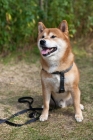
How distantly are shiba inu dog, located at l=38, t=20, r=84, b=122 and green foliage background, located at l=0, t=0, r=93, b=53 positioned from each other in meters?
1.87

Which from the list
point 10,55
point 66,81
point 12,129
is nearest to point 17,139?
point 12,129

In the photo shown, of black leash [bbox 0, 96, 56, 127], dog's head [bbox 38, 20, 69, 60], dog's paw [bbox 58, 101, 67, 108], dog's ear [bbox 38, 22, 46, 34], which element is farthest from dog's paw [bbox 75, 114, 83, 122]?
dog's ear [bbox 38, 22, 46, 34]

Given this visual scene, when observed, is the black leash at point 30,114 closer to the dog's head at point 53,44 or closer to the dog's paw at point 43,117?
the dog's paw at point 43,117

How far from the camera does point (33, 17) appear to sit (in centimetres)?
462

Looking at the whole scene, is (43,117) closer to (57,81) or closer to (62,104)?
(62,104)

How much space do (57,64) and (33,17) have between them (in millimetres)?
2168

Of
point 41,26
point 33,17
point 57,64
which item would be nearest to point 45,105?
point 57,64

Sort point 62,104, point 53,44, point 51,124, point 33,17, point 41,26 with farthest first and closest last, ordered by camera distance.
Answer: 1. point 33,17
2. point 62,104
3. point 41,26
4. point 51,124
5. point 53,44

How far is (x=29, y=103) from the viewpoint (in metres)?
3.23

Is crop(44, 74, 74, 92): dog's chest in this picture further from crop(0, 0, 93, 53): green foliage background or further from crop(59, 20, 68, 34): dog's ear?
crop(0, 0, 93, 53): green foliage background

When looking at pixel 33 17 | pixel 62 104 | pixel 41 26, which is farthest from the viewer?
pixel 33 17

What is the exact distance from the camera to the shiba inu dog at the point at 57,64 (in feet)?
8.63

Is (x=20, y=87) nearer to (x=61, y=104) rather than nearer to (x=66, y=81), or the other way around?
(x=61, y=104)

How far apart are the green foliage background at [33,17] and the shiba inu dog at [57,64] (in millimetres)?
1874
